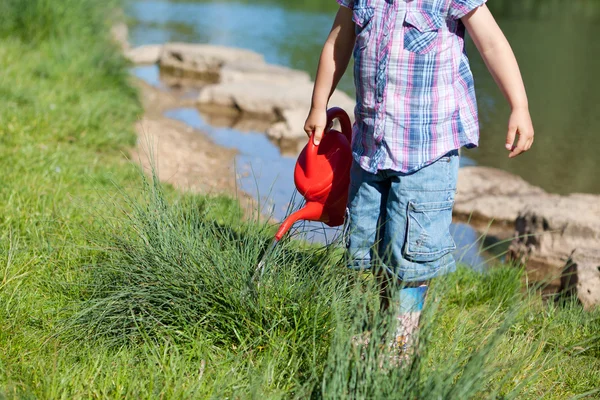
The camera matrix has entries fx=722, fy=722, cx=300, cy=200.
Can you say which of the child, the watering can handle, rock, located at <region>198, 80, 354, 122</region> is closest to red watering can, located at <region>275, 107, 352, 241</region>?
the watering can handle

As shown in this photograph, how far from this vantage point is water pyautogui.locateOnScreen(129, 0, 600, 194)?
6.07 m

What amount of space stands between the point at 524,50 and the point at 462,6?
10.1m

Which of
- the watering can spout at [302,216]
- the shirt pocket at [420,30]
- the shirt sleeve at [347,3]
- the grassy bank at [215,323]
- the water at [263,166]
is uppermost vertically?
the shirt sleeve at [347,3]

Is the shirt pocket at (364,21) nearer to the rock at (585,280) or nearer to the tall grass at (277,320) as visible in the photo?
the tall grass at (277,320)

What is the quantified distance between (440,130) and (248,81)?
552 centimetres

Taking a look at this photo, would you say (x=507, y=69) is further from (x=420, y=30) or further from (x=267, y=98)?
(x=267, y=98)

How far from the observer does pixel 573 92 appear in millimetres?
8781

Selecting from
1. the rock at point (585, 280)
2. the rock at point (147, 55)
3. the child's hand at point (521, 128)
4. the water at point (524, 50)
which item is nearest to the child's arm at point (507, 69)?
the child's hand at point (521, 128)

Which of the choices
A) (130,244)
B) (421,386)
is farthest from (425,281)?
(130,244)

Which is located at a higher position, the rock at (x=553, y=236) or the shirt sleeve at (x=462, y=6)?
the shirt sleeve at (x=462, y=6)

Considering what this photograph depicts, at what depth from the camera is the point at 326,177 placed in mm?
2258

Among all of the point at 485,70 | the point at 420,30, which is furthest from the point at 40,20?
the point at 485,70

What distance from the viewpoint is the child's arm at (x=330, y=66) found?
7.35 feet

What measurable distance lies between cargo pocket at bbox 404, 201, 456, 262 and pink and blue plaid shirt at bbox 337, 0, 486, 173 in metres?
0.13
